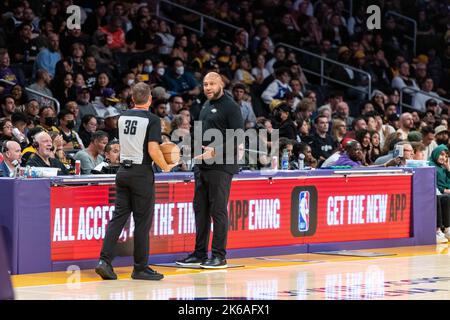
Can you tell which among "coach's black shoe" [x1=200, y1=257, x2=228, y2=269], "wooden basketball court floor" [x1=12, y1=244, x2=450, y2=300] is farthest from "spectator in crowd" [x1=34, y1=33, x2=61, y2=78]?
"coach's black shoe" [x1=200, y1=257, x2=228, y2=269]

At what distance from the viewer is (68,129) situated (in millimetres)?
16797

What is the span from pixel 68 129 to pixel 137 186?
16.6 ft

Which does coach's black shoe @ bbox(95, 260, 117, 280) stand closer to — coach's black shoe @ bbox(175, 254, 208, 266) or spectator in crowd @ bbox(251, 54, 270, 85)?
coach's black shoe @ bbox(175, 254, 208, 266)

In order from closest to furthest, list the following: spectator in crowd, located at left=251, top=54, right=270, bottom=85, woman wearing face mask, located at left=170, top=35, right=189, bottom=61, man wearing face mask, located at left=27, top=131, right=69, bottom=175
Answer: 1. man wearing face mask, located at left=27, top=131, right=69, bottom=175
2. woman wearing face mask, located at left=170, top=35, right=189, bottom=61
3. spectator in crowd, located at left=251, top=54, right=270, bottom=85

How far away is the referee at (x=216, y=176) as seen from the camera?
509 inches

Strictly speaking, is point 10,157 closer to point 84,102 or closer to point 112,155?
point 112,155

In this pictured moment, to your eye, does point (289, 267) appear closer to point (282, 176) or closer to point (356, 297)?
point (282, 176)

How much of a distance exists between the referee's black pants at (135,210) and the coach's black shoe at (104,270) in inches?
2.2

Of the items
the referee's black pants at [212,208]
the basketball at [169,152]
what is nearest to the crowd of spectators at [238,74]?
the referee's black pants at [212,208]

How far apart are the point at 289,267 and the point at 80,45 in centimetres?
800

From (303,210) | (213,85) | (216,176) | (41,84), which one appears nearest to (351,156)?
(303,210)

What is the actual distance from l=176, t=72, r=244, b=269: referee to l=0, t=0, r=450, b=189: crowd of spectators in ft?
4.72

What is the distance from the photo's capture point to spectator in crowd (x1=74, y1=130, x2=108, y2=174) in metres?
14.5

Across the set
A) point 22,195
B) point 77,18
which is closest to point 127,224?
point 22,195
